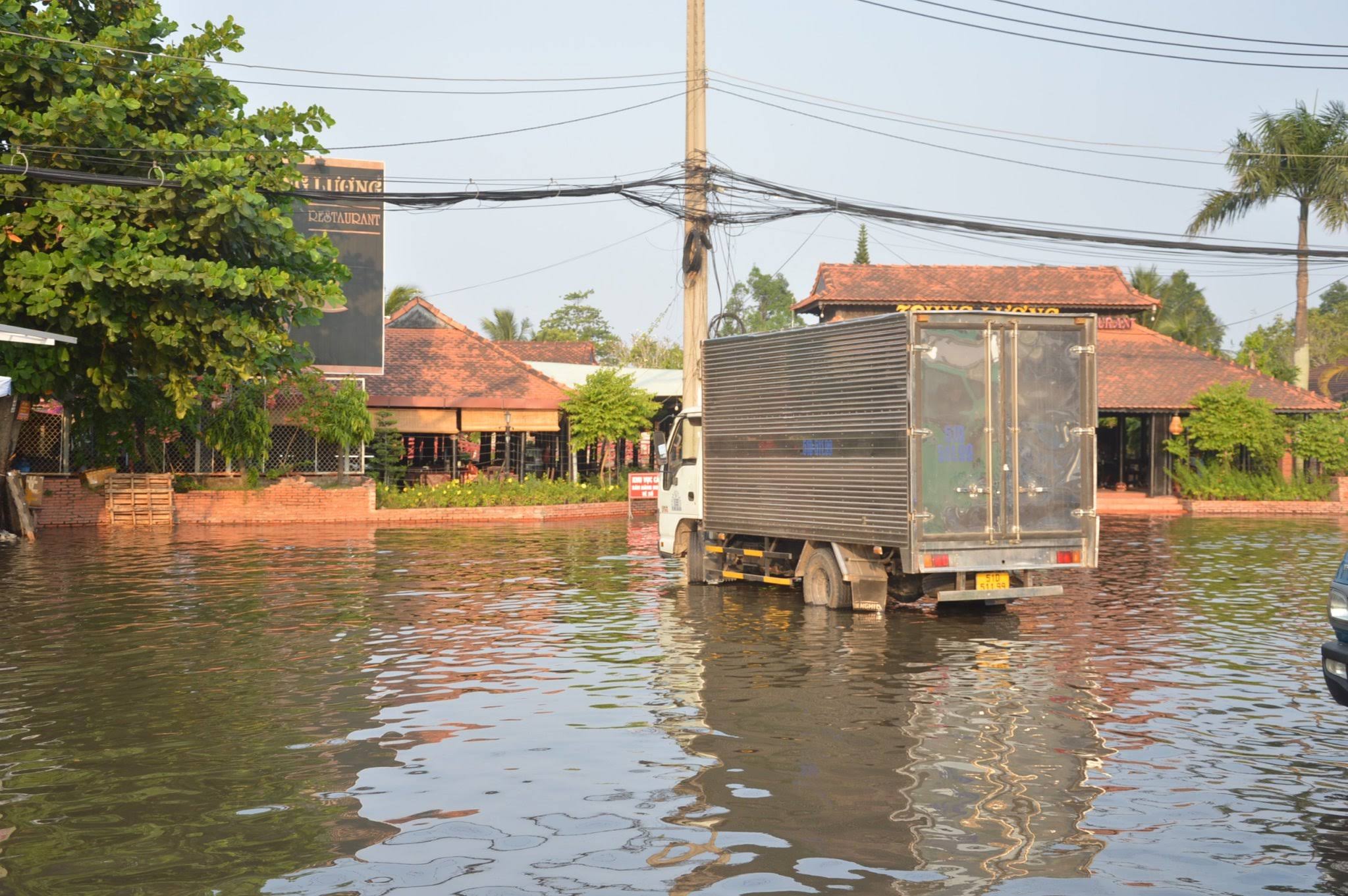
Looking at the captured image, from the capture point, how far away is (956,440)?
15016mm

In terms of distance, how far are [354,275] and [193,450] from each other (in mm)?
6625

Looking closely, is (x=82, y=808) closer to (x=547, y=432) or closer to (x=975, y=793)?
(x=975, y=793)

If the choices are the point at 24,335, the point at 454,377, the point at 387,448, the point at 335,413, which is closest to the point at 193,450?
the point at 335,413

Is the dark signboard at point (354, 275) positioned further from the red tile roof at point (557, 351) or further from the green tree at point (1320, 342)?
the green tree at point (1320, 342)

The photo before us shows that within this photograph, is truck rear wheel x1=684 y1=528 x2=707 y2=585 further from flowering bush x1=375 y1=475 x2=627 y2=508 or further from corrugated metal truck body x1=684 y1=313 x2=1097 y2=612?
flowering bush x1=375 y1=475 x2=627 y2=508

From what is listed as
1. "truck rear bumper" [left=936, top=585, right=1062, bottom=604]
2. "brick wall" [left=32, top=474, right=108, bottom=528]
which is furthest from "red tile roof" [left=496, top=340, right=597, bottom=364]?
"truck rear bumper" [left=936, top=585, right=1062, bottom=604]

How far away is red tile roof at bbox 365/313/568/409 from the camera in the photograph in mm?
41625

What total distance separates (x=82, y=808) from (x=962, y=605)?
39.3 feet

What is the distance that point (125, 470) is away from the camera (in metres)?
35.7

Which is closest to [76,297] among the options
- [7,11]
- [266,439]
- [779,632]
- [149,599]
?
[7,11]

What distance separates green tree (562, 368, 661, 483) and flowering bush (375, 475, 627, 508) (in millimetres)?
1829

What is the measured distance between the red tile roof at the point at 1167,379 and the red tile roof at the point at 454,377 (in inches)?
756

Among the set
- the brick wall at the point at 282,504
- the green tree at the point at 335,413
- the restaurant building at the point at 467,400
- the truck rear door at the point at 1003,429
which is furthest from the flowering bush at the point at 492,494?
the truck rear door at the point at 1003,429

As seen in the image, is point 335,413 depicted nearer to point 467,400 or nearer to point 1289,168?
point 467,400
